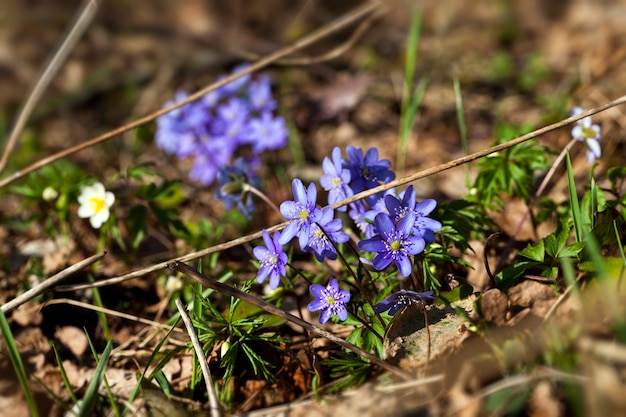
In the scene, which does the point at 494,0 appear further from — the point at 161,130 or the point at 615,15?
the point at 161,130

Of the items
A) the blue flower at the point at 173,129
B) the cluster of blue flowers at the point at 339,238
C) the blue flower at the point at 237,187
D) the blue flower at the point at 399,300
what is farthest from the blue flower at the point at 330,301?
the blue flower at the point at 173,129

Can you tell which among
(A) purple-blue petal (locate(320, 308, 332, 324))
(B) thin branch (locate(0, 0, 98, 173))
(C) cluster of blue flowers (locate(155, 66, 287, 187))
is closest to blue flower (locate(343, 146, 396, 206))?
(A) purple-blue petal (locate(320, 308, 332, 324))

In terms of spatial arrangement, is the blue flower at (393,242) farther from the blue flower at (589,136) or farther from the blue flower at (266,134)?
the blue flower at (266,134)

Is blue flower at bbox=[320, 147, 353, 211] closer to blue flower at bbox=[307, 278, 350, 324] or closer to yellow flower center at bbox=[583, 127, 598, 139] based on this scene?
blue flower at bbox=[307, 278, 350, 324]

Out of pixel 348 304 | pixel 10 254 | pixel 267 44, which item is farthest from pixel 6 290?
pixel 267 44

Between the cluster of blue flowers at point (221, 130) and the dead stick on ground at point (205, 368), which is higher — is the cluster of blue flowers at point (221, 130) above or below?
above

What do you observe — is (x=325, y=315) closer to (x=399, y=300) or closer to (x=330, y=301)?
(x=330, y=301)
